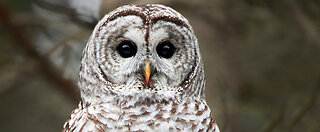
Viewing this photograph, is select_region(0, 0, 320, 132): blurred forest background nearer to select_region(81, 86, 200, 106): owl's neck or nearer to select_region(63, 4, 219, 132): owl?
select_region(63, 4, 219, 132): owl

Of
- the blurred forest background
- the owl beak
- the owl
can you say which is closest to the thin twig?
the blurred forest background

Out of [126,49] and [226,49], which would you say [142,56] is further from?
[226,49]

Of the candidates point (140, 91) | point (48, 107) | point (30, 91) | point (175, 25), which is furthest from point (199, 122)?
point (30, 91)

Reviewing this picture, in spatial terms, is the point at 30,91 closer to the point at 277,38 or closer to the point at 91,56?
the point at 277,38

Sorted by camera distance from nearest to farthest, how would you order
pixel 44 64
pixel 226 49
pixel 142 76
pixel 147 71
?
1. pixel 147 71
2. pixel 142 76
3. pixel 44 64
4. pixel 226 49

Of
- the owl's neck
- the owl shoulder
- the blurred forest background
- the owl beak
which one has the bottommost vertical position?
the owl shoulder

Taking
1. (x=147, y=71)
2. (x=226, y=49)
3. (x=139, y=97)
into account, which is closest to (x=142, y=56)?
(x=147, y=71)
